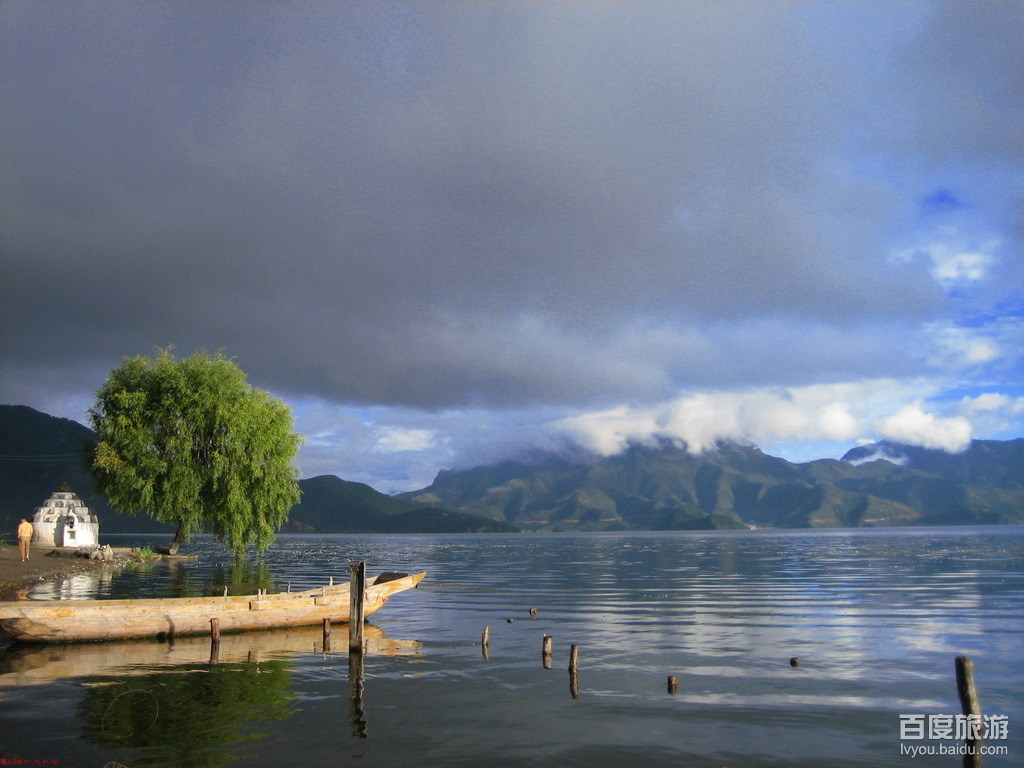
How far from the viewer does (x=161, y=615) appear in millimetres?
30109

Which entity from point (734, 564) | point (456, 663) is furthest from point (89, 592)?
point (734, 564)

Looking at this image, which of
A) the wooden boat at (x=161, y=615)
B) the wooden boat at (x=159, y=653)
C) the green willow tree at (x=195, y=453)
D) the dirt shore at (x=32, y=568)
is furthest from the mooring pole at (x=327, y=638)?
the green willow tree at (x=195, y=453)

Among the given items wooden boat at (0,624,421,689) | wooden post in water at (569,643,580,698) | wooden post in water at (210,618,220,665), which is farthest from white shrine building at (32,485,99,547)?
wooden post in water at (569,643,580,698)

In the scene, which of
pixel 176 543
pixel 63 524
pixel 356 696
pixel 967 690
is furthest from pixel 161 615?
pixel 63 524

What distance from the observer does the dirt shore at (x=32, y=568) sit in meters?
43.5

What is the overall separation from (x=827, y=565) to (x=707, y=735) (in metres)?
80.7

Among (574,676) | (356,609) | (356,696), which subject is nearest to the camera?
(356,696)

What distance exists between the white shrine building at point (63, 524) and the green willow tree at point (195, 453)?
27734 millimetres

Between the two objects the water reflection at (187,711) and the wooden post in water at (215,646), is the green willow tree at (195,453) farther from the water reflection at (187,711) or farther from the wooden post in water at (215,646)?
the water reflection at (187,711)

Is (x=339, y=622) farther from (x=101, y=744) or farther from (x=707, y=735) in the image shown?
(x=707, y=735)

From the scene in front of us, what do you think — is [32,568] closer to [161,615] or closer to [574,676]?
[161,615]

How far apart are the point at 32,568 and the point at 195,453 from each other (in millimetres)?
14692

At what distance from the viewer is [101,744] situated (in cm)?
1786

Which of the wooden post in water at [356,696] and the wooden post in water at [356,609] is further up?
the wooden post in water at [356,609]
